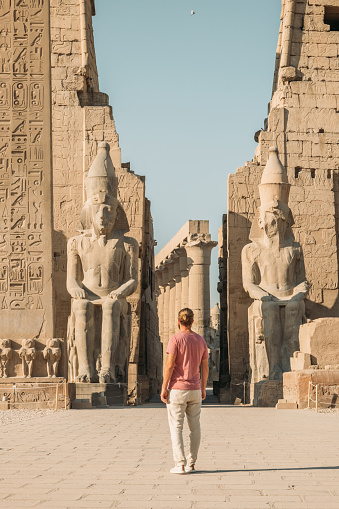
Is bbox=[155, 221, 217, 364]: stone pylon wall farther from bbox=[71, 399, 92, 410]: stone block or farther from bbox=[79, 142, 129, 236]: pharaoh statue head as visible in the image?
bbox=[71, 399, 92, 410]: stone block

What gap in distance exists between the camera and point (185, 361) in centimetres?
520

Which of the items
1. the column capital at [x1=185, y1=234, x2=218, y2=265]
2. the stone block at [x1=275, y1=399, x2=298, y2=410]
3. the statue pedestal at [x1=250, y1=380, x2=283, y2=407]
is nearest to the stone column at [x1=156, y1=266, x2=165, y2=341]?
the column capital at [x1=185, y1=234, x2=218, y2=265]

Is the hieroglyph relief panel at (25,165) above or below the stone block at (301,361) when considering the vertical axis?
above

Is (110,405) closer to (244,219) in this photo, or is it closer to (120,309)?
(120,309)

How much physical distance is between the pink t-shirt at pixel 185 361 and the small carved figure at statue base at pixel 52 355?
5063 mm

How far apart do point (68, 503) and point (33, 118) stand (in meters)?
7.43

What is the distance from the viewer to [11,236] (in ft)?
34.0

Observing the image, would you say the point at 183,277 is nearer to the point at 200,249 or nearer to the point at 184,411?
the point at 200,249

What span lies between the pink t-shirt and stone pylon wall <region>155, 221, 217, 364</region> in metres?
19.5

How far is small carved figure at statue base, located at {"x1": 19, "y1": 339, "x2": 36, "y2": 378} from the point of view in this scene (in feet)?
33.0

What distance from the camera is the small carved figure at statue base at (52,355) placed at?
10094 mm

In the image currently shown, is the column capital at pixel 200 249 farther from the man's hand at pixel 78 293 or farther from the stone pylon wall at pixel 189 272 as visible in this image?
the man's hand at pixel 78 293

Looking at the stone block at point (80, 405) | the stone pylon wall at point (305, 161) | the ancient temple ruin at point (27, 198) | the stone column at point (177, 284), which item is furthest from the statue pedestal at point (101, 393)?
→ the stone column at point (177, 284)

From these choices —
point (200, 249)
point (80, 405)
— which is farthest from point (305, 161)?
point (200, 249)
